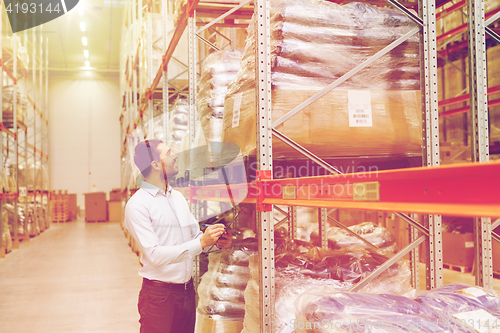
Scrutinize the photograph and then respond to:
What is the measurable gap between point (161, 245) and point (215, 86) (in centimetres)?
143

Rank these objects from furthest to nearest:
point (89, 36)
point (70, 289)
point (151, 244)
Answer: point (89, 36)
point (70, 289)
point (151, 244)

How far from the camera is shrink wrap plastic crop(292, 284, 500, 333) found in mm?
1487

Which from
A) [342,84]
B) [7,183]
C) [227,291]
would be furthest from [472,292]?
[7,183]

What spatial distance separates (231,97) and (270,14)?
58cm

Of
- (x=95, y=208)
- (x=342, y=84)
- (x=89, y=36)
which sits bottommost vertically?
(x=95, y=208)

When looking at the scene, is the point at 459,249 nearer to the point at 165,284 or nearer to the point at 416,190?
the point at 165,284

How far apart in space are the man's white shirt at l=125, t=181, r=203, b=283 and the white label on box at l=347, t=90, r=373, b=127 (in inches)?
52.3

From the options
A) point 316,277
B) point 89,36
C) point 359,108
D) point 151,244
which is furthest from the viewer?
point 89,36

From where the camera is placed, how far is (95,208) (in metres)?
18.4

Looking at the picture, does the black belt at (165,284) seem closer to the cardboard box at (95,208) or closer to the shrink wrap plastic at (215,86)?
the shrink wrap plastic at (215,86)

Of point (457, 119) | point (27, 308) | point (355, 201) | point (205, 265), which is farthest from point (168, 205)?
point (457, 119)

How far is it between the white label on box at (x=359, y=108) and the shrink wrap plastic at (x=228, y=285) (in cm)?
155

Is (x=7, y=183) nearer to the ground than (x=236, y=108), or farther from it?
nearer to the ground

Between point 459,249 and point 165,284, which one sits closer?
point 165,284
